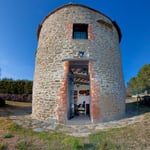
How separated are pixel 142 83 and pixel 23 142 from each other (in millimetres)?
22465

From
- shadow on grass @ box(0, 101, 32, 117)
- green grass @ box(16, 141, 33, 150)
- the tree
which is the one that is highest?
the tree

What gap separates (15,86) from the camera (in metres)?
20.3

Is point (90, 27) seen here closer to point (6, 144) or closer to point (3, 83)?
point (6, 144)

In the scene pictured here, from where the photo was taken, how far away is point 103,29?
9.71 m

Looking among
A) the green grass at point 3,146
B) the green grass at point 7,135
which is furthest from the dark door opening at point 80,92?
the green grass at point 3,146

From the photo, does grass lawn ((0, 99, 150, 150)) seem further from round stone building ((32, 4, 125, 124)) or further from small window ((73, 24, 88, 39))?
small window ((73, 24, 88, 39))

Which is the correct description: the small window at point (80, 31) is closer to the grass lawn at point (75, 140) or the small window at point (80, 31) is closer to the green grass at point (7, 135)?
the grass lawn at point (75, 140)

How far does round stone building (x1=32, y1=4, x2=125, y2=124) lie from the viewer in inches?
324

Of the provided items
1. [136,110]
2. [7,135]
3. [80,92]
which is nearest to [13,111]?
[80,92]

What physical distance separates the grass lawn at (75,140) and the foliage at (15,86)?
568 inches

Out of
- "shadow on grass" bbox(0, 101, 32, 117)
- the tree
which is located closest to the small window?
"shadow on grass" bbox(0, 101, 32, 117)

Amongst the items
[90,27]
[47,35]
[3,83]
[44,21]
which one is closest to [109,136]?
[90,27]

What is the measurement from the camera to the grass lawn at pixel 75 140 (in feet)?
15.7

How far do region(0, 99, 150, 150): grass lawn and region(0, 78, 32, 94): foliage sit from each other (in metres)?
14.4
